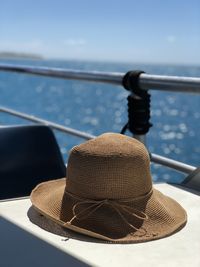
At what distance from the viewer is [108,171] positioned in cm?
109

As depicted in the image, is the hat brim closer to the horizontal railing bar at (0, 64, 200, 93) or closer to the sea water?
the horizontal railing bar at (0, 64, 200, 93)

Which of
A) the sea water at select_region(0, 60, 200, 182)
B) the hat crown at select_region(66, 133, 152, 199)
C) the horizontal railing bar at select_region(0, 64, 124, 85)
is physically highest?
the horizontal railing bar at select_region(0, 64, 124, 85)

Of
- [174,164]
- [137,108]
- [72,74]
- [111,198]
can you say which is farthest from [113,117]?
[111,198]

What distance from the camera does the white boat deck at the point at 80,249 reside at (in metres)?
0.95

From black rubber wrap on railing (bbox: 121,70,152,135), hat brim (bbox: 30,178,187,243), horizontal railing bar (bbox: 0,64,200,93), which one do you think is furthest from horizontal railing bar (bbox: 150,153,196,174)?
hat brim (bbox: 30,178,187,243)

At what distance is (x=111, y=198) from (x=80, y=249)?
0.14 m

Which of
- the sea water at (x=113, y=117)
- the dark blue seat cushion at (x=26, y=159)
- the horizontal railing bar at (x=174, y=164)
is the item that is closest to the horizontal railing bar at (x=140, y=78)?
the horizontal railing bar at (x=174, y=164)

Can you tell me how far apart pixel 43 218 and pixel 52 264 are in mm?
220

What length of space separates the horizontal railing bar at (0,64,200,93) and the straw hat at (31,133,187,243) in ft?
2.23

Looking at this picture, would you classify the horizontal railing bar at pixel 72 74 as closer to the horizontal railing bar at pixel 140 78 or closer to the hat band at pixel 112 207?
the horizontal railing bar at pixel 140 78

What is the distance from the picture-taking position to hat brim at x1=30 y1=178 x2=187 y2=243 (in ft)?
3.47

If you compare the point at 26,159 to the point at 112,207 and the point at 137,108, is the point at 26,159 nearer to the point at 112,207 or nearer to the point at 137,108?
the point at 137,108

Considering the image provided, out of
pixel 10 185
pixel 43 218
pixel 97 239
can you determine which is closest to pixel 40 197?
pixel 43 218

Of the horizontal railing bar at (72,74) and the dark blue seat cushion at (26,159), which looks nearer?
the dark blue seat cushion at (26,159)
